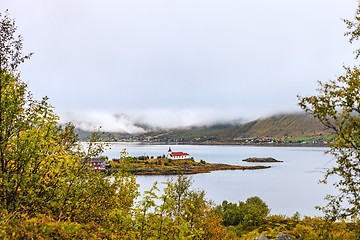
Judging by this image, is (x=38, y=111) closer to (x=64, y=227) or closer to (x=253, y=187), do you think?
(x=64, y=227)

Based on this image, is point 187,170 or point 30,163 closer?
point 30,163

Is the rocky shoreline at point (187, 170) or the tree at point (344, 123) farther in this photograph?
the rocky shoreline at point (187, 170)

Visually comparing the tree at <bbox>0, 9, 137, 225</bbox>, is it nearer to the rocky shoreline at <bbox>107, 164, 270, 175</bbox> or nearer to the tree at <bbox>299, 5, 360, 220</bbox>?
the tree at <bbox>299, 5, 360, 220</bbox>

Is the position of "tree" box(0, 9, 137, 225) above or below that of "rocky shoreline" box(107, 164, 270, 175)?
above

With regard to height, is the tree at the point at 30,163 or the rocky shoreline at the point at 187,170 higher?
the tree at the point at 30,163

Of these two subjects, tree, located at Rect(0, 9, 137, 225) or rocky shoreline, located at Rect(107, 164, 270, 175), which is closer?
tree, located at Rect(0, 9, 137, 225)

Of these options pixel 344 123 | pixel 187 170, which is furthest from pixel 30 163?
pixel 187 170

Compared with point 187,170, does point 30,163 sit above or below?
above

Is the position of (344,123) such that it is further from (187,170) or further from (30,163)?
(187,170)

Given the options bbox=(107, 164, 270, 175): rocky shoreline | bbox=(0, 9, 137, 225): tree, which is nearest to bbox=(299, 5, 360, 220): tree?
bbox=(0, 9, 137, 225): tree

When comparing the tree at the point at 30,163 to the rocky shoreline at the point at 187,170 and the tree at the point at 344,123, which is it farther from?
the rocky shoreline at the point at 187,170

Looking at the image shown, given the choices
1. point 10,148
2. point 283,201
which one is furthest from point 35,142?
point 283,201

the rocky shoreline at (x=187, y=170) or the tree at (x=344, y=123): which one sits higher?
the tree at (x=344, y=123)

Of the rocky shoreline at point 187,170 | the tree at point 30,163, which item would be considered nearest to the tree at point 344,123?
the tree at point 30,163
